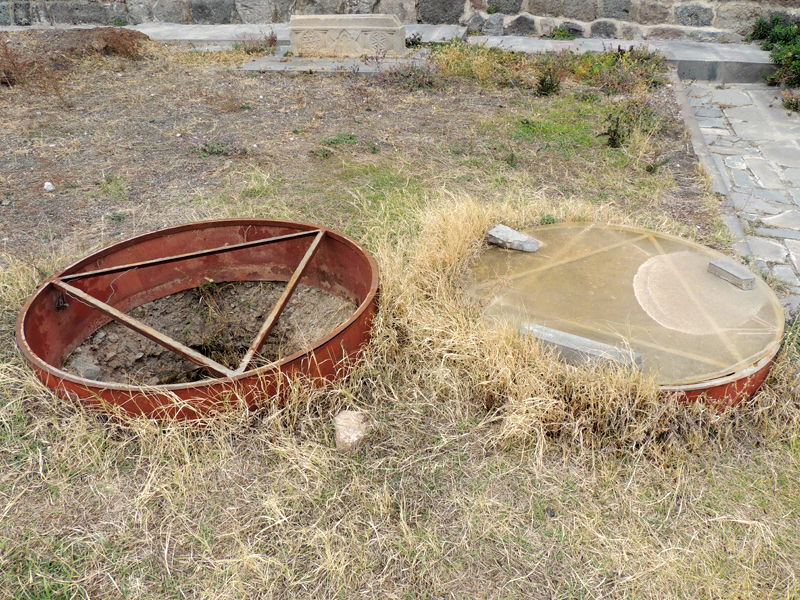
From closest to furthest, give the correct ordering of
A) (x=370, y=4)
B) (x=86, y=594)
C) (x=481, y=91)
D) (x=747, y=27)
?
(x=86, y=594) → (x=481, y=91) → (x=747, y=27) → (x=370, y=4)

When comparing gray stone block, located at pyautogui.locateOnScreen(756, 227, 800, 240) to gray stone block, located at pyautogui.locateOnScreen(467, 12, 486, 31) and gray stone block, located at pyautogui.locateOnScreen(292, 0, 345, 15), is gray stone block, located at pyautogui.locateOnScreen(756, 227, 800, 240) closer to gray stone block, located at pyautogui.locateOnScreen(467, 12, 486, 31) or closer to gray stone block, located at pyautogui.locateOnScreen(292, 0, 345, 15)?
gray stone block, located at pyautogui.locateOnScreen(467, 12, 486, 31)

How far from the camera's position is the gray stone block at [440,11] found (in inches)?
354

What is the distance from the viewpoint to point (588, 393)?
260 cm

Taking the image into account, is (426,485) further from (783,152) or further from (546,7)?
(546,7)

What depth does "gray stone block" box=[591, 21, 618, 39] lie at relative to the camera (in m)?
8.40

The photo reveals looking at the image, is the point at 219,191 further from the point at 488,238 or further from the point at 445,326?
the point at 445,326

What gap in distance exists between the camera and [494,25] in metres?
8.73

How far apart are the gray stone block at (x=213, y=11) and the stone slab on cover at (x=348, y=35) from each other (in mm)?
2232

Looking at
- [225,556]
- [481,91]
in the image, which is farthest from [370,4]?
[225,556]

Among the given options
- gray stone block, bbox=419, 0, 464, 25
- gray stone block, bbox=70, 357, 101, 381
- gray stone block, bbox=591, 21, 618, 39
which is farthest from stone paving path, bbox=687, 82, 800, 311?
gray stone block, bbox=70, 357, 101, 381

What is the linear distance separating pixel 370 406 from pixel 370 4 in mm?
8304

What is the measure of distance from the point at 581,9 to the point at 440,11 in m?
2.13

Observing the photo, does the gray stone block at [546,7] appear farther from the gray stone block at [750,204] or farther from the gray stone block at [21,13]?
the gray stone block at [21,13]

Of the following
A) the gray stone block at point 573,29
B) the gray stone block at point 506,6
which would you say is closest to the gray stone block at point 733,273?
the gray stone block at point 573,29
